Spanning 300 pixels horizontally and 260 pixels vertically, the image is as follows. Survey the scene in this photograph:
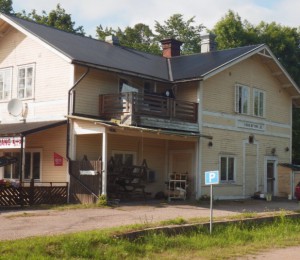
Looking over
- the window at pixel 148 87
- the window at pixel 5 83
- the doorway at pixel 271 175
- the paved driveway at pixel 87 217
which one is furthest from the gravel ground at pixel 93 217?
the window at pixel 5 83

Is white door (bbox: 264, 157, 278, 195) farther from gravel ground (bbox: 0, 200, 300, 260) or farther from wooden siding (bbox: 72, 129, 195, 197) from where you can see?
gravel ground (bbox: 0, 200, 300, 260)

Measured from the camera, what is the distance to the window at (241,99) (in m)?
26.7

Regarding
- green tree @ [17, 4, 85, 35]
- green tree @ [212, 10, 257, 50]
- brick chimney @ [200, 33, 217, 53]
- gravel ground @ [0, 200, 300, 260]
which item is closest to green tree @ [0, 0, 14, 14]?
green tree @ [17, 4, 85, 35]

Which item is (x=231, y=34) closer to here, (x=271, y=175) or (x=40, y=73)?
(x=271, y=175)

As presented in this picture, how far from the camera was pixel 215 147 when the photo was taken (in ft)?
82.8

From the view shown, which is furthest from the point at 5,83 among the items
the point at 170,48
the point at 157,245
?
the point at 157,245

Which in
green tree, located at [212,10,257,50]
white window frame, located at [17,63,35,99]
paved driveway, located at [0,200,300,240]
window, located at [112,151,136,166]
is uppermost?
green tree, located at [212,10,257,50]

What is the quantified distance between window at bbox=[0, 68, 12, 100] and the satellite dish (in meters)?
1.56

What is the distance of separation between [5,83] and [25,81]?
1.40 meters

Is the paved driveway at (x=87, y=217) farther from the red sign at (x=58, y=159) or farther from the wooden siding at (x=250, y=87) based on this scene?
the wooden siding at (x=250, y=87)

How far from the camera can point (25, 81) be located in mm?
23469

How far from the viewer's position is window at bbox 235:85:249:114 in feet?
87.7

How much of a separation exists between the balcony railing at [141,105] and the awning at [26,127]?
6.52 ft

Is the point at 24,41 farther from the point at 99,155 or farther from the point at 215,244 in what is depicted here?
the point at 215,244
